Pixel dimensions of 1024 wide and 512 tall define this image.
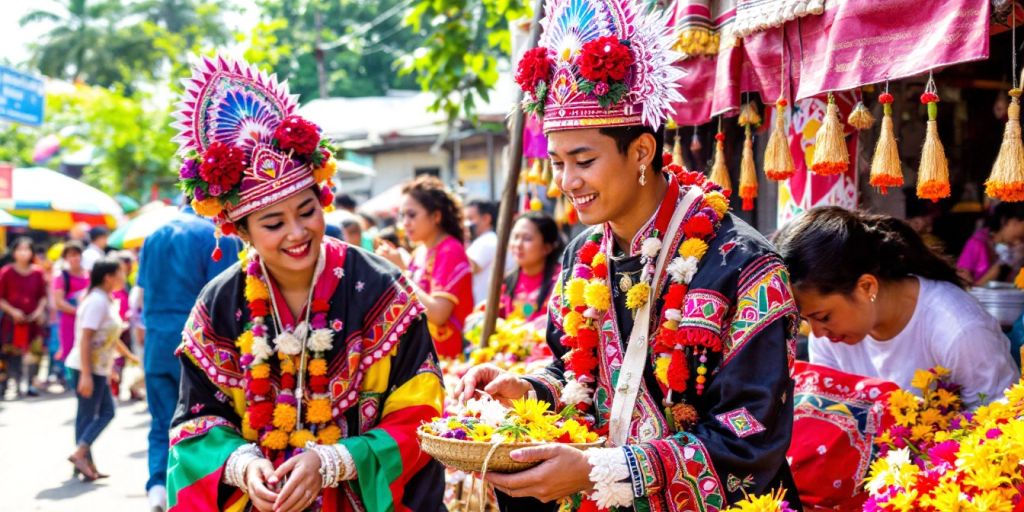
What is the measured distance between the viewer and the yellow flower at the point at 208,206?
3.45 meters

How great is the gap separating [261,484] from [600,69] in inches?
68.8

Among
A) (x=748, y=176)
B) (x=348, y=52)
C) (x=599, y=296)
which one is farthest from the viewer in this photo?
(x=348, y=52)

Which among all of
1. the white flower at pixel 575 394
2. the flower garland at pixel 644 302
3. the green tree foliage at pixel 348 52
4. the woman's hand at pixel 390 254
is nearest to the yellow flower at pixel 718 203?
the flower garland at pixel 644 302

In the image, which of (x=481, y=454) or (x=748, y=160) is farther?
(x=748, y=160)

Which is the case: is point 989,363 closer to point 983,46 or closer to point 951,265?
point 951,265

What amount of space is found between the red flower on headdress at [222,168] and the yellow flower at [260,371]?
0.64m

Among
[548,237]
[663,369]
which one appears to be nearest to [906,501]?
[663,369]

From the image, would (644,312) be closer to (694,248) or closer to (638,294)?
(638,294)

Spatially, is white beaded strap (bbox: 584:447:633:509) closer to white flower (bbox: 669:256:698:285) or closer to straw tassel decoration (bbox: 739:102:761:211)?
white flower (bbox: 669:256:698:285)

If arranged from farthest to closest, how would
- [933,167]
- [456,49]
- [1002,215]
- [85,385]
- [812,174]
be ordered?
1. [456,49]
2. [85,385]
3. [1002,215]
4. [812,174]
5. [933,167]

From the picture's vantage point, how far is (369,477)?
336cm

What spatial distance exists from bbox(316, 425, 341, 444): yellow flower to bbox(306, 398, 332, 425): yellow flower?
0.04 meters

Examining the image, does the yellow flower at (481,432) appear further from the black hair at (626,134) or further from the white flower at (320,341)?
the white flower at (320,341)

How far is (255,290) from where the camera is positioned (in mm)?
3549
